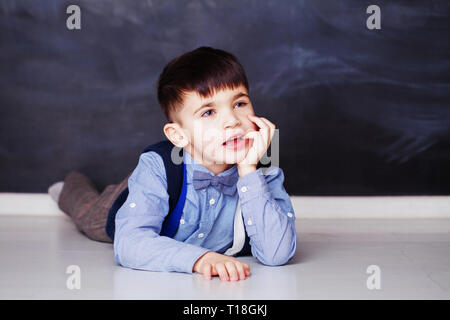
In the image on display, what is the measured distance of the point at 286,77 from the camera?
2.30m

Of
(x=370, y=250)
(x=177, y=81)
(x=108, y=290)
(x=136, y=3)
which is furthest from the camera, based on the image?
(x=136, y=3)

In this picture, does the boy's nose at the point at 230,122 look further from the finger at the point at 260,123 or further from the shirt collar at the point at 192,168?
the shirt collar at the point at 192,168

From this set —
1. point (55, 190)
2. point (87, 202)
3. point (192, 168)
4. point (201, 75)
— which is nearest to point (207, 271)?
point (192, 168)

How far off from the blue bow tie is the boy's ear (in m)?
0.09

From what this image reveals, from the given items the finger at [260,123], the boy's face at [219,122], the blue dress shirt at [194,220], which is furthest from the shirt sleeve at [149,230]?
the finger at [260,123]

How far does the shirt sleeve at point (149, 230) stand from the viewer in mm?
1349

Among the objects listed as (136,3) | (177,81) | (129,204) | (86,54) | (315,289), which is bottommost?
(315,289)

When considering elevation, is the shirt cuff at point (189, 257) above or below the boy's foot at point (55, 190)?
below

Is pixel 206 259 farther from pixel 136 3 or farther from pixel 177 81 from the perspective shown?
pixel 136 3

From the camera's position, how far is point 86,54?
2.33 metres

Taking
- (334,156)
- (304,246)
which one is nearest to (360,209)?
(334,156)

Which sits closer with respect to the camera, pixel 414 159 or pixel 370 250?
pixel 370 250

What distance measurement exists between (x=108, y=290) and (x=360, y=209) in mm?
1374

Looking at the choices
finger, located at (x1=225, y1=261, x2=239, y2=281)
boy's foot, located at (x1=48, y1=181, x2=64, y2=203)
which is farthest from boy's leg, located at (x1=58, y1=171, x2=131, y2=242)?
finger, located at (x1=225, y1=261, x2=239, y2=281)
